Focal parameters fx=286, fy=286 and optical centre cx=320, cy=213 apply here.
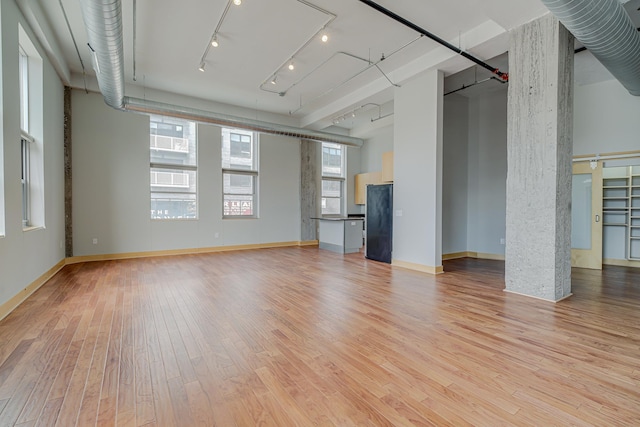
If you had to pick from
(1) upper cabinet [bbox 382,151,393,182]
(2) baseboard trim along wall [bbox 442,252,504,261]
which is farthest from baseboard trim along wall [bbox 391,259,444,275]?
(1) upper cabinet [bbox 382,151,393,182]

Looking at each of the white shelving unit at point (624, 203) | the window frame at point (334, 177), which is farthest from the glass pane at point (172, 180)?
the white shelving unit at point (624, 203)

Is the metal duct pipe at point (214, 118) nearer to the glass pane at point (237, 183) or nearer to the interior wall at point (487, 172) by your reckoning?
the glass pane at point (237, 183)

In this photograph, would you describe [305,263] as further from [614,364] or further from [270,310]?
[614,364]

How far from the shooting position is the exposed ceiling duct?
300 centimetres

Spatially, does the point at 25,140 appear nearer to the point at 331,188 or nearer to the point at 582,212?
the point at 331,188

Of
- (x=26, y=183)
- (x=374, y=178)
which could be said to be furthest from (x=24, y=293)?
(x=374, y=178)

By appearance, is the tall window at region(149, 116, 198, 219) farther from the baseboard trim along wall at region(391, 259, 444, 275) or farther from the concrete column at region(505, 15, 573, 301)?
the concrete column at region(505, 15, 573, 301)

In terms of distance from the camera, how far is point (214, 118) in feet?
21.3

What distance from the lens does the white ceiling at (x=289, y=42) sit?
383 cm

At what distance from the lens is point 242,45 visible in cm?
482

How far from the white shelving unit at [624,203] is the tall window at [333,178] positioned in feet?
22.4

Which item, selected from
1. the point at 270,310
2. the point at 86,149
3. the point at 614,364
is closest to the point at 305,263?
the point at 270,310

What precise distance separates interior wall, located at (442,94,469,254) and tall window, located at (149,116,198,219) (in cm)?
628

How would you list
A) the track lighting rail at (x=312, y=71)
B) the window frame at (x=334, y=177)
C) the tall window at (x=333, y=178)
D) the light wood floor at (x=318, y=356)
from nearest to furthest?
the light wood floor at (x=318, y=356), the track lighting rail at (x=312, y=71), the window frame at (x=334, y=177), the tall window at (x=333, y=178)
